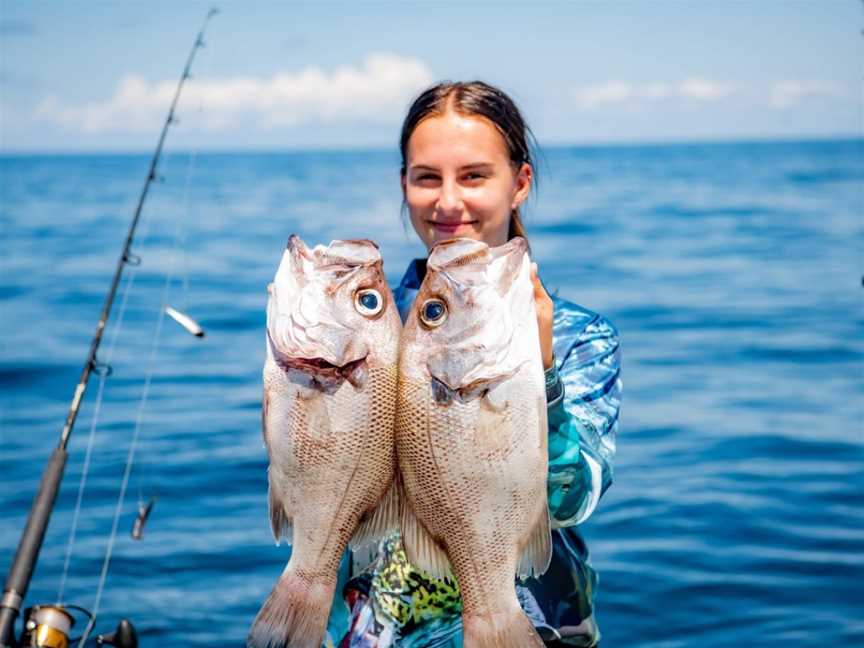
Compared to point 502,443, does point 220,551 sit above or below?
below

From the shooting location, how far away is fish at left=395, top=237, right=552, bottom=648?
8.17 ft

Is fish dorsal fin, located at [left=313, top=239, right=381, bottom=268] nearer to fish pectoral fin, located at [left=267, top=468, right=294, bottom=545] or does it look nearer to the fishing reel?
fish pectoral fin, located at [left=267, top=468, right=294, bottom=545]

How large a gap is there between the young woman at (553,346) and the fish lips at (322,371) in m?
0.74

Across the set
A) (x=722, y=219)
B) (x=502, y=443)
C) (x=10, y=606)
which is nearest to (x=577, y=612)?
(x=502, y=443)

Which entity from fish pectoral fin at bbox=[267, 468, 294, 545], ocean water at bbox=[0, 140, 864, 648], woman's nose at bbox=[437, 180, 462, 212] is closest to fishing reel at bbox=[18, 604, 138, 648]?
fish pectoral fin at bbox=[267, 468, 294, 545]

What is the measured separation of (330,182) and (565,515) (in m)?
68.8

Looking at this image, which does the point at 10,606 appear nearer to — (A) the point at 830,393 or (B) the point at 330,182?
(A) the point at 830,393

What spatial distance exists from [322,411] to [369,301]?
28 centimetres

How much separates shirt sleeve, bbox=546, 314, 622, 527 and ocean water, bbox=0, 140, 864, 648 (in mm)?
1275

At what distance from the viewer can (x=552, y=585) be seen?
3211 millimetres

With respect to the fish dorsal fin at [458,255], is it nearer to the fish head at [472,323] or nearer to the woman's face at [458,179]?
the fish head at [472,323]

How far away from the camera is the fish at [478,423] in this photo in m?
2.49

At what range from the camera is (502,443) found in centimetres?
249

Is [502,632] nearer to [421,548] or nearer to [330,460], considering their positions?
[421,548]
